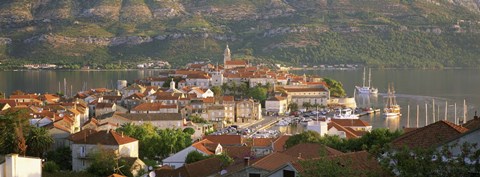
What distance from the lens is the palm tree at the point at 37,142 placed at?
32.9 meters

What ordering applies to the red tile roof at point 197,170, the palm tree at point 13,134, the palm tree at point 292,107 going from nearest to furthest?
the red tile roof at point 197,170
the palm tree at point 13,134
the palm tree at point 292,107

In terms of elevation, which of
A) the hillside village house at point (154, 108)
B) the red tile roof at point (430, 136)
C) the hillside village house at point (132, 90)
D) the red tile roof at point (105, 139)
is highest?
the red tile roof at point (430, 136)

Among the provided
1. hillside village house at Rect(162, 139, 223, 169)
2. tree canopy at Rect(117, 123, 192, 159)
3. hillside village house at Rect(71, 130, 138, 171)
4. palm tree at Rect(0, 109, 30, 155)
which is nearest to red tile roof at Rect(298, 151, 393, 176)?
hillside village house at Rect(162, 139, 223, 169)

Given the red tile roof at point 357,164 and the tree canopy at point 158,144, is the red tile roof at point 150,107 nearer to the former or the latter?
the tree canopy at point 158,144

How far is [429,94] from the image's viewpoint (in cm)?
8956

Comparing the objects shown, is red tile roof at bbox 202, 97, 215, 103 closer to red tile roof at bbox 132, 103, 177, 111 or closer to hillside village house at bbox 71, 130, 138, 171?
red tile roof at bbox 132, 103, 177, 111

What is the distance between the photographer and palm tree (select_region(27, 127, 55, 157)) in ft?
108

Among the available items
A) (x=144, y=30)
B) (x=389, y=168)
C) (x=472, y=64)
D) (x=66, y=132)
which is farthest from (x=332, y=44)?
(x=389, y=168)

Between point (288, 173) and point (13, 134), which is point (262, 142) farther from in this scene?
point (288, 173)

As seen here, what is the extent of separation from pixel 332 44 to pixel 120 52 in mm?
52550

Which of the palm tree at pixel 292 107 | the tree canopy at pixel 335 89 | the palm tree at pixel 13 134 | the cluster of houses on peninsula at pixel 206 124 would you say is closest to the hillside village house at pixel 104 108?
the cluster of houses on peninsula at pixel 206 124

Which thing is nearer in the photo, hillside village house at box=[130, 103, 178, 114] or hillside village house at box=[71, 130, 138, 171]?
hillside village house at box=[71, 130, 138, 171]

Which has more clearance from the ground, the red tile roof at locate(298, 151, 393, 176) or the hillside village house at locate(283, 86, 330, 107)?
the red tile roof at locate(298, 151, 393, 176)

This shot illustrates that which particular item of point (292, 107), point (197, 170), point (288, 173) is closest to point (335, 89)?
point (292, 107)
